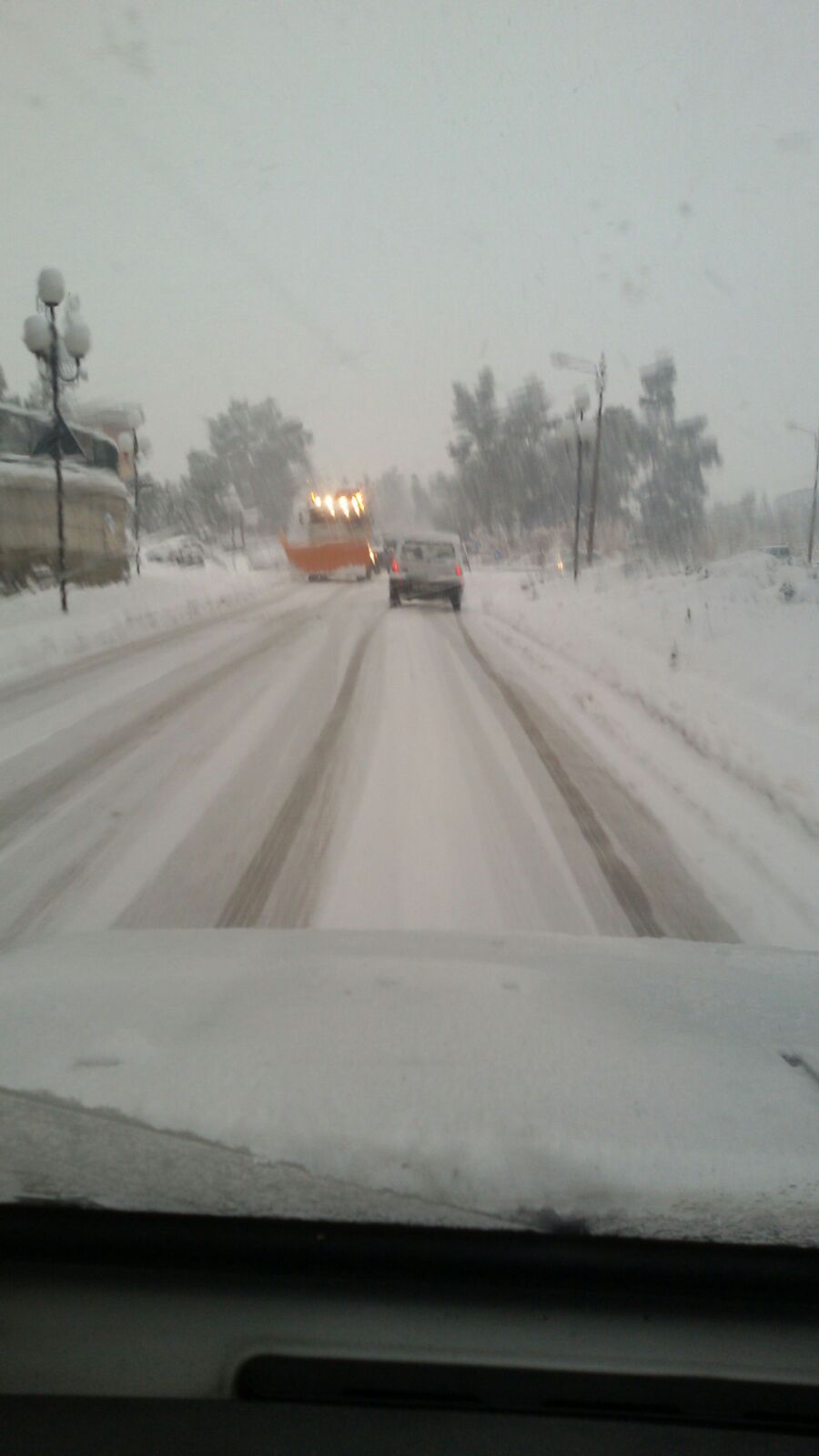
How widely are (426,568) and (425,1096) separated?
23.9m

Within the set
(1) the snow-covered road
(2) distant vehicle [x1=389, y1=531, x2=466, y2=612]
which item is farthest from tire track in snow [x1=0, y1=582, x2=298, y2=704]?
(2) distant vehicle [x1=389, y1=531, x2=466, y2=612]

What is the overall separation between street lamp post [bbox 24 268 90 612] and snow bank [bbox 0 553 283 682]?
1.24 metres

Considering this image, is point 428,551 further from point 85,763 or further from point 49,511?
point 85,763

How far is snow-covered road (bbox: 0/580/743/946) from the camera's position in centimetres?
520

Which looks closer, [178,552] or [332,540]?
[332,540]

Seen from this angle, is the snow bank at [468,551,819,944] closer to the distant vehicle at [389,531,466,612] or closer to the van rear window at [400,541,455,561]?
the distant vehicle at [389,531,466,612]

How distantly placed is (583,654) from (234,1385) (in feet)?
46.0

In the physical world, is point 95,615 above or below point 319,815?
above

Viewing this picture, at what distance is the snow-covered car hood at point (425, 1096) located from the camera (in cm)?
206

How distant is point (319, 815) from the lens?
A: 679cm

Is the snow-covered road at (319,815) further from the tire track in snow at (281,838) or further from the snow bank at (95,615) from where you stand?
the snow bank at (95,615)

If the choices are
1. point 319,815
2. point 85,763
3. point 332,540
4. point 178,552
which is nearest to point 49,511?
point 332,540

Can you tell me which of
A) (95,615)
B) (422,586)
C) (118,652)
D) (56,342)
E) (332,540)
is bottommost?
(118,652)

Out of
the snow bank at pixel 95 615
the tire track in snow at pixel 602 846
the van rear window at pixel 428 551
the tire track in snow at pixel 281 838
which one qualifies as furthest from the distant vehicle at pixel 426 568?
the tire track in snow at pixel 602 846
